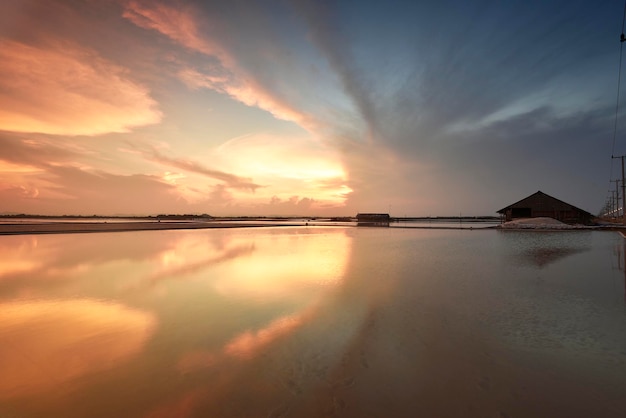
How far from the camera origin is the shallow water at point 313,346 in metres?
4.84

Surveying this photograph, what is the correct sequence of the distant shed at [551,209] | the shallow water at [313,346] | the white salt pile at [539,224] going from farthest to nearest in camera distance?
the distant shed at [551,209] → the white salt pile at [539,224] → the shallow water at [313,346]

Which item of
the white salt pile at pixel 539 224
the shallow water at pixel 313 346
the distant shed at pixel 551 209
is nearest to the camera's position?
the shallow water at pixel 313 346

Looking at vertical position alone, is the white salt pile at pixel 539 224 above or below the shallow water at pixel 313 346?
above

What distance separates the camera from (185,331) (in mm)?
7992

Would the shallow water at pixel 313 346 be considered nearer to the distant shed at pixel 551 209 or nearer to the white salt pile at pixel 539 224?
the white salt pile at pixel 539 224

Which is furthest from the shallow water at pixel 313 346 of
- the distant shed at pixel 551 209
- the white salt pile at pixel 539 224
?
the distant shed at pixel 551 209

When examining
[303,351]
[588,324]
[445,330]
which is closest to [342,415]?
[303,351]

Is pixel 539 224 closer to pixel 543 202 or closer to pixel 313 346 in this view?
pixel 543 202

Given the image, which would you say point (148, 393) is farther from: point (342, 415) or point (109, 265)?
point (109, 265)

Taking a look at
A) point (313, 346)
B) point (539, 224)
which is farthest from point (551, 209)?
point (313, 346)

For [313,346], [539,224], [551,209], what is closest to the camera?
[313,346]

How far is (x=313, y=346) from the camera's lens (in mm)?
7035

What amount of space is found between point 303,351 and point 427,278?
9679 millimetres

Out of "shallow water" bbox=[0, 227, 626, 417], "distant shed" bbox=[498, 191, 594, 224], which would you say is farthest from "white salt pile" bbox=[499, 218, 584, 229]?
"shallow water" bbox=[0, 227, 626, 417]
